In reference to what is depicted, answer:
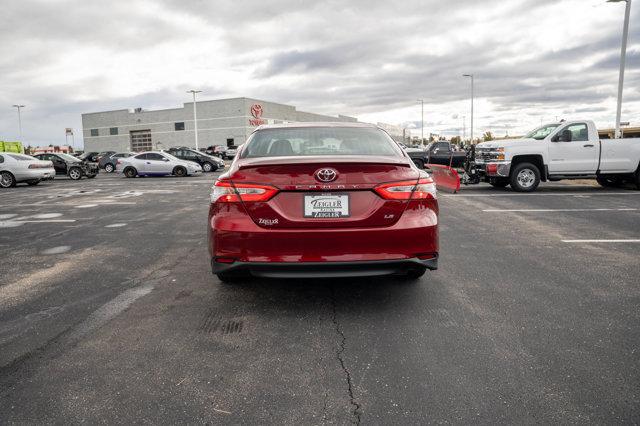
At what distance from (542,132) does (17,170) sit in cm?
2011

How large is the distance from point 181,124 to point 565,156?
214 ft

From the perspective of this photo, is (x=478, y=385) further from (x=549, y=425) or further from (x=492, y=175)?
(x=492, y=175)

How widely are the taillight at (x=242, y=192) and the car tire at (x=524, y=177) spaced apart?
11.7 meters

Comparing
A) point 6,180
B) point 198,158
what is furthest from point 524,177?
point 198,158

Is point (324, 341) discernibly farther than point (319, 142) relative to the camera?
No

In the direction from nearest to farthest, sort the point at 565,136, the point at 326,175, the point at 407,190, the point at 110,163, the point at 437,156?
the point at 326,175 → the point at 407,190 → the point at 565,136 → the point at 437,156 → the point at 110,163

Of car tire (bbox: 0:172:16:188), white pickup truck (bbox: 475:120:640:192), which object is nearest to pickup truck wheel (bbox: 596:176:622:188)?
white pickup truck (bbox: 475:120:640:192)

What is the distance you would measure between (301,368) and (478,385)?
1054 mm

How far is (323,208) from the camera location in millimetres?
3537

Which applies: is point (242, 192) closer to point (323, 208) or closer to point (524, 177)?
point (323, 208)

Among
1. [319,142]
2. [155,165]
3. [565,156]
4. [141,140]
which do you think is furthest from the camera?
[141,140]

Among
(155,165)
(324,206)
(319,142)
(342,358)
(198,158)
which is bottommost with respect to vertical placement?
(342,358)

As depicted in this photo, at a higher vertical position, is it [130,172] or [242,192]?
[242,192]

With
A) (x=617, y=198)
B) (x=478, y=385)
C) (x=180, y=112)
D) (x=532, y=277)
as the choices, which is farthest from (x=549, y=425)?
(x=180, y=112)
